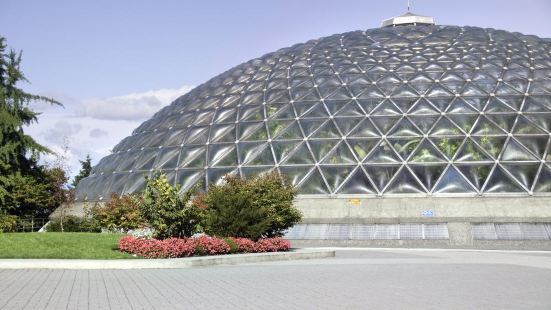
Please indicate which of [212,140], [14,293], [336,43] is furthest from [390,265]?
[336,43]

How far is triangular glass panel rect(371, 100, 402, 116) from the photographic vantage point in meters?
41.5

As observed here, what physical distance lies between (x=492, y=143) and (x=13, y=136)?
1146 inches

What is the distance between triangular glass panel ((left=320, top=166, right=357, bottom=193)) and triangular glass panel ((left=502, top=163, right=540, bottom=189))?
8.73 meters

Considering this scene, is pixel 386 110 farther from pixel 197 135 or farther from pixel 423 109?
pixel 197 135

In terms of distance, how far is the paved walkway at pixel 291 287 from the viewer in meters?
13.1

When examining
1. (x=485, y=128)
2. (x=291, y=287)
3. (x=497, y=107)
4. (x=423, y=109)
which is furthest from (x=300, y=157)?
(x=291, y=287)

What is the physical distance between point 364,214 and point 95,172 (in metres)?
23.7

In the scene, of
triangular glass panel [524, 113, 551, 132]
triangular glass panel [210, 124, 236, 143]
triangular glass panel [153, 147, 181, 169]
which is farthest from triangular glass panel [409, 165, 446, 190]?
triangular glass panel [153, 147, 181, 169]

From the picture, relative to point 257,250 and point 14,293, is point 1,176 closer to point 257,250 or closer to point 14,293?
point 257,250

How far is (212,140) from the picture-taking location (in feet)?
142

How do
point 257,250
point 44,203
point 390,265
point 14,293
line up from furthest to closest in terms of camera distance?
point 44,203 → point 257,250 → point 390,265 → point 14,293

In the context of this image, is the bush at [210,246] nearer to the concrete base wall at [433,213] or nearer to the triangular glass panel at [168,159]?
the concrete base wall at [433,213]

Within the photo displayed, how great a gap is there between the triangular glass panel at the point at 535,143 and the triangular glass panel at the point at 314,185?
457 inches

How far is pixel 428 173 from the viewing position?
3772cm
